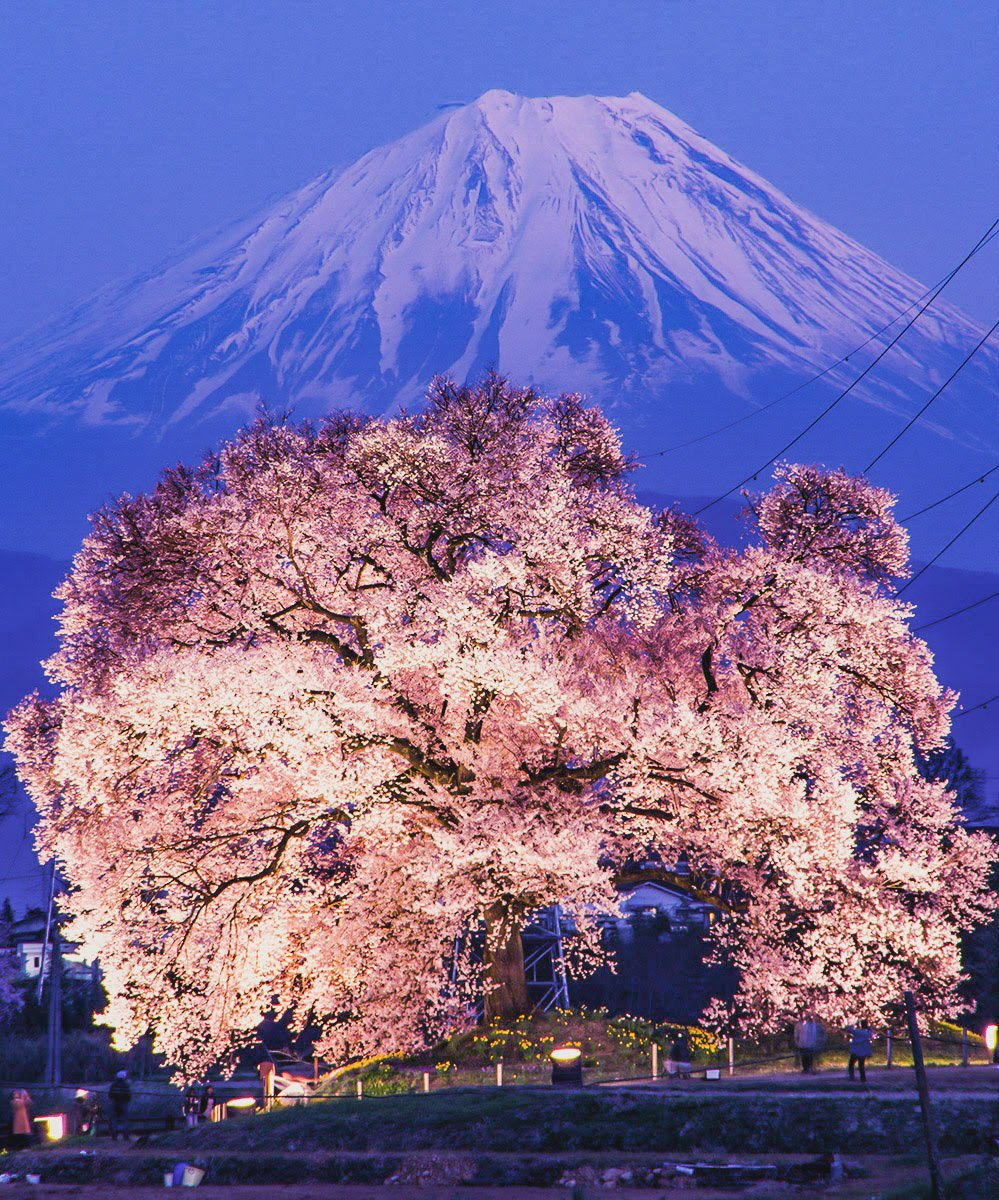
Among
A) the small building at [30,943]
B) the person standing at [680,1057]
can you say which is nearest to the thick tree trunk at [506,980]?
the person standing at [680,1057]

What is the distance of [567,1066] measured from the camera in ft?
69.1

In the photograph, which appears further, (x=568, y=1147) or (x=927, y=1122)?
(x=568, y=1147)

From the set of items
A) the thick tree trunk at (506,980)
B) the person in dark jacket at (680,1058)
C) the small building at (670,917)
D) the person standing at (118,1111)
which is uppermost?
the small building at (670,917)

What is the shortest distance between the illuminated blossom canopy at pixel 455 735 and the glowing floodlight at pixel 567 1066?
2.02 metres

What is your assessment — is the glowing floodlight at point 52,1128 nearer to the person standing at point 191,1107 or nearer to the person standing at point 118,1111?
the person standing at point 118,1111

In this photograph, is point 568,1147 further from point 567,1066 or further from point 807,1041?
point 807,1041

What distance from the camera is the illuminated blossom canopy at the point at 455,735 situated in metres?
21.0

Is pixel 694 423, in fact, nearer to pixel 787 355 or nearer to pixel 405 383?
pixel 787 355

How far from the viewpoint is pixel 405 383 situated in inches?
6353

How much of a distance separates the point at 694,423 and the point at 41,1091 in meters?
146

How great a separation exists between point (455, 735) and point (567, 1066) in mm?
5583

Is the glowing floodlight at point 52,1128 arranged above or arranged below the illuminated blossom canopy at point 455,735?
below

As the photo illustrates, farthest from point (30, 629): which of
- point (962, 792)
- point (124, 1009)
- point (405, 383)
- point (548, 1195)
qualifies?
point (548, 1195)

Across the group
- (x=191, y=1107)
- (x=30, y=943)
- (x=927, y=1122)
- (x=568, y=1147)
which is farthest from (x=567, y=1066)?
(x=30, y=943)
